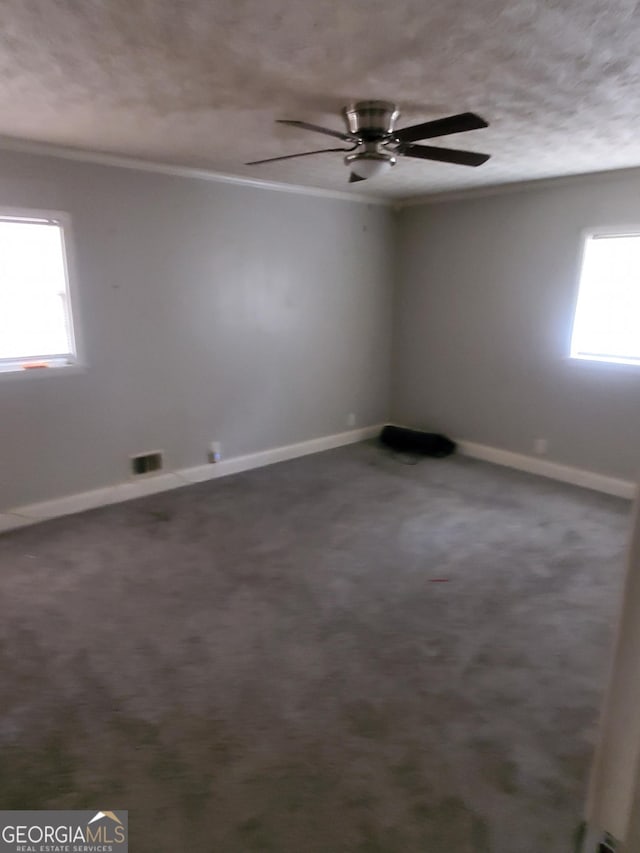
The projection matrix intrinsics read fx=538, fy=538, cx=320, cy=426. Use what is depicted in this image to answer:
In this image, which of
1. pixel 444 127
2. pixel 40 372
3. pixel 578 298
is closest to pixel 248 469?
pixel 40 372

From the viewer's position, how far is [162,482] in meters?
4.23

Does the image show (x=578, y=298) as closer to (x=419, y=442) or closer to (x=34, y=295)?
(x=419, y=442)

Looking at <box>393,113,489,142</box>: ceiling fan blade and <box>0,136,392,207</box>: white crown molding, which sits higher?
<box>0,136,392,207</box>: white crown molding

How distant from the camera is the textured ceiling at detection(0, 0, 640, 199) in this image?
5.35 feet

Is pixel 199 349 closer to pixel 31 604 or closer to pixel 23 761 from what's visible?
pixel 31 604

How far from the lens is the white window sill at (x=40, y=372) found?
340cm

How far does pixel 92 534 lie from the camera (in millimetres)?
3494

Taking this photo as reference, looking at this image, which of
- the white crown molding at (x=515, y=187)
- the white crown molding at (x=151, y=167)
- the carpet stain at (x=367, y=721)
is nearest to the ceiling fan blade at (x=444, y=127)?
the white crown molding at (x=151, y=167)

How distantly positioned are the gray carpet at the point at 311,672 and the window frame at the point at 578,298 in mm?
1124

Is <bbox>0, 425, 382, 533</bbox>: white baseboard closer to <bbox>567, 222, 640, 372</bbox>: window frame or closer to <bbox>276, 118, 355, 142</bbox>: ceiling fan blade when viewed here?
<bbox>567, 222, 640, 372</bbox>: window frame

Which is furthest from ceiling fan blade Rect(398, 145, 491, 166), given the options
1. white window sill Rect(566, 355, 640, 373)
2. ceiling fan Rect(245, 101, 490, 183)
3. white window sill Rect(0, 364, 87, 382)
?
white window sill Rect(0, 364, 87, 382)

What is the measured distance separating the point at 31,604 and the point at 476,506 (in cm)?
293

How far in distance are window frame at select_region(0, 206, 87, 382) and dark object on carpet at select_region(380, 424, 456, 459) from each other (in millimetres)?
2956

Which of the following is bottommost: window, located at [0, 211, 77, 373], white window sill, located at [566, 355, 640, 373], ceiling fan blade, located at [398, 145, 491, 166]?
white window sill, located at [566, 355, 640, 373]
